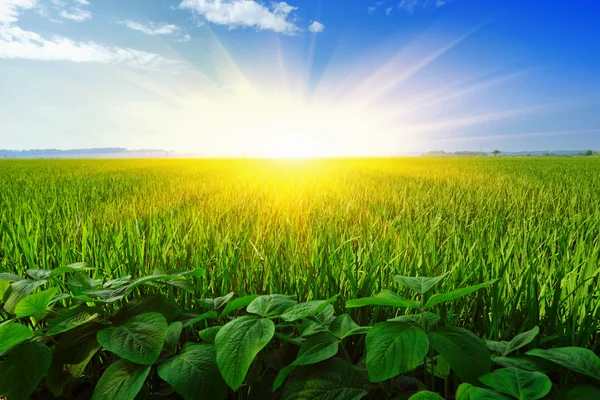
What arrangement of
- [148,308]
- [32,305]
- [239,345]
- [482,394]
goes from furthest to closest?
[148,308] < [32,305] < [239,345] < [482,394]

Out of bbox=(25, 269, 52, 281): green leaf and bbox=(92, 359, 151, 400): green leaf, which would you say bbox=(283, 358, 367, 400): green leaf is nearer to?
bbox=(92, 359, 151, 400): green leaf

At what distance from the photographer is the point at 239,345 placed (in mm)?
649

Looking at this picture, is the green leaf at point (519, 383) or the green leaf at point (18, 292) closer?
the green leaf at point (519, 383)

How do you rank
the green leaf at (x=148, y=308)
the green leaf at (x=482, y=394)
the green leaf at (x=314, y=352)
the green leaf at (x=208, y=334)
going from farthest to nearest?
the green leaf at (x=148, y=308)
the green leaf at (x=208, y=334)
the green leaf at (x=314, y=352)
the green leaf at (x=482, y=394)

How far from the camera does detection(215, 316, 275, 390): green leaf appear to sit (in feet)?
2.05

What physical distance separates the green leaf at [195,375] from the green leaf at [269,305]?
12 centimetres

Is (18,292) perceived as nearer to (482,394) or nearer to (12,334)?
A: (12,334)

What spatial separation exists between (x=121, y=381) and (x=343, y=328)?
0.42m

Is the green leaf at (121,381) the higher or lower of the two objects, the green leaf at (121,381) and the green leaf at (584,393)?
the lower

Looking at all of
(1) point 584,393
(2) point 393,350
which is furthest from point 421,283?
(1) point 584,393

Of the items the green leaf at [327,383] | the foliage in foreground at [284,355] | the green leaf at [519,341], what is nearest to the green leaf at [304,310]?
the foliage in foreground at [284,355]

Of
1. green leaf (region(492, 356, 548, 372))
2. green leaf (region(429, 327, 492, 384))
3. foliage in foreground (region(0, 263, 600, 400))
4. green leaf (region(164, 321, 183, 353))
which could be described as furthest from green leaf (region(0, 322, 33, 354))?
green leaf (region(492, 356, 548, 372))

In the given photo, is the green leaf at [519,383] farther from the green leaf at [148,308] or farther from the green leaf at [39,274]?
the green leaf at [39,274]

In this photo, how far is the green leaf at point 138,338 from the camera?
0.69m
